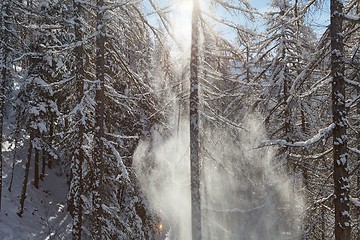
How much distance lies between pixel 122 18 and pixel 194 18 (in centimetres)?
223

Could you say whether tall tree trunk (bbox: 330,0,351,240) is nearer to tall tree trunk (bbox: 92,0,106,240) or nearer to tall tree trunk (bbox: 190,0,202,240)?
tall tree trunk (bbox: 190,0,202,240)

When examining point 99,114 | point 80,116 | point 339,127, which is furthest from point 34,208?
point 339,127

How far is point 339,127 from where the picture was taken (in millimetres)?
8906

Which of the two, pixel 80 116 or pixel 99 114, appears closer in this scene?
pixel 99 114

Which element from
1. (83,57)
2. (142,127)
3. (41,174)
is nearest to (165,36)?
(83,57)

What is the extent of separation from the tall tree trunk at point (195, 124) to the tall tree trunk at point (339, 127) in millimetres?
3974

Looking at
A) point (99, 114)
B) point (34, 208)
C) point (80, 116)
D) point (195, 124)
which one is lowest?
point (34, 208)

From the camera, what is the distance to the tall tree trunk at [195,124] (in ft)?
36.5

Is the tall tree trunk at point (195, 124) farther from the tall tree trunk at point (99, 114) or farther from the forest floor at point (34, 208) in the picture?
the forest floor at point (34, 208)

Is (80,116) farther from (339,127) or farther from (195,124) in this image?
(339,127)

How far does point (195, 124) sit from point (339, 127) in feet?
13.5

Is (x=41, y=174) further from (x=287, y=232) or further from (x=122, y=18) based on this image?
(x=122, y=18)

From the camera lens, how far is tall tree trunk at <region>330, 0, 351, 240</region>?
879 cm

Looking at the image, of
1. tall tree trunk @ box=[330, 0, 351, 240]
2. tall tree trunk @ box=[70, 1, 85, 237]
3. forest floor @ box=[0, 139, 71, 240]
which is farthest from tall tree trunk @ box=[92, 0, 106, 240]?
forest floor @ box=[0, 139, 71, 240]
